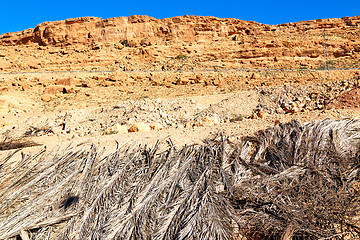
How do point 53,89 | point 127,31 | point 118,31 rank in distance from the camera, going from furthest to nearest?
point 127,31
point 118,31
point 53,89

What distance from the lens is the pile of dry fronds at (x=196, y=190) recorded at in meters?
2.88

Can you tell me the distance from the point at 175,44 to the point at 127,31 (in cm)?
671

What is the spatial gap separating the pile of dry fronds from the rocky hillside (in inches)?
834

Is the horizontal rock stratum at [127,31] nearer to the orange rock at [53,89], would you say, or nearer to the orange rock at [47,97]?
the orange rock at [53,89]

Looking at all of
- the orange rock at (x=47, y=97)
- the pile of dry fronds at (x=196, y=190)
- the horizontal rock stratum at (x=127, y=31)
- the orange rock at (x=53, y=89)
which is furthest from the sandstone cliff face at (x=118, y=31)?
the pile of dry fronds at (x=196, y=190)

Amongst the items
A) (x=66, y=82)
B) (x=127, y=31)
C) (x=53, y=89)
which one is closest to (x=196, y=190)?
(x=53, y=89)

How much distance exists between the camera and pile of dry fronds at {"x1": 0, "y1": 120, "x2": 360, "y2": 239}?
9.46 feet

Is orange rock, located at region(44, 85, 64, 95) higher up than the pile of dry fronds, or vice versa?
the pile of dry fronds

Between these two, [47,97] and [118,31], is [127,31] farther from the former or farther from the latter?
[47,97]

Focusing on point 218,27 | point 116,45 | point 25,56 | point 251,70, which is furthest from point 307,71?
point 25,56

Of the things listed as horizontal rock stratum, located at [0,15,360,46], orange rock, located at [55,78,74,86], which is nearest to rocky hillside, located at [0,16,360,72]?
horizontal rock stratum, located at [0,15,360,46]

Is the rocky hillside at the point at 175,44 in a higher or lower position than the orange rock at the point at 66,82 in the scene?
Result: higher

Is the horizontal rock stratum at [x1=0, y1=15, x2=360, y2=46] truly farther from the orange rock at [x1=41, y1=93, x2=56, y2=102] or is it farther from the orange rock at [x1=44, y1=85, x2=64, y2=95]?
the orange rock at [x1=41, y1=93, x2=56, y2=102]

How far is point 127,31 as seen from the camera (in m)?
32.1
